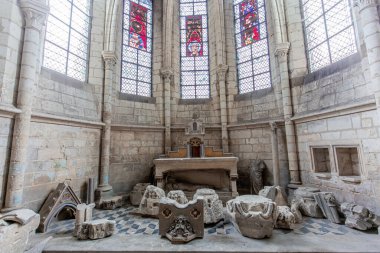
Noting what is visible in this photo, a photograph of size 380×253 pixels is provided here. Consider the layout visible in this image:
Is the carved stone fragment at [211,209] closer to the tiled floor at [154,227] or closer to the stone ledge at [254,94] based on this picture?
the tiled floor at [154,227]

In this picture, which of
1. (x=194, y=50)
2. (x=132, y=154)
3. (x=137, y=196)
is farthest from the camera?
(x=194, y=50)

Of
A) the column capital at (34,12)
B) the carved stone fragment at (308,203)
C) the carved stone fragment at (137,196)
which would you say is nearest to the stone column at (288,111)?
the carved stone fragment at (308,203)

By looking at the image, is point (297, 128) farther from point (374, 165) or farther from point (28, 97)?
point (28, 97)

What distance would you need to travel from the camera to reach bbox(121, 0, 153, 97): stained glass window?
754cm

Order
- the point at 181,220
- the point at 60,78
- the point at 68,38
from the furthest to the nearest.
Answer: the point at 68,38 → the point at 60,78 → the point at 181,220

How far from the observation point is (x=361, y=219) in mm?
3828

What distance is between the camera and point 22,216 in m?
2.92

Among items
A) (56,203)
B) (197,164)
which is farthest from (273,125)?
(56,203)

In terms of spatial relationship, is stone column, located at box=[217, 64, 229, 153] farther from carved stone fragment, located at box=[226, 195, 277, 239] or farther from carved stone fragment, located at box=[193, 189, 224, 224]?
carved stone fragment, located at box=[226, 195, 277, 239]

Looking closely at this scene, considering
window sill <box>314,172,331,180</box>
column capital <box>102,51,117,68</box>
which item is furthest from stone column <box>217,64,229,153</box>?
column capital <box>102,51,117,68</box>

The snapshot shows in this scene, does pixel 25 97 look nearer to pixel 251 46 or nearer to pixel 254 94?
pixel 254 94

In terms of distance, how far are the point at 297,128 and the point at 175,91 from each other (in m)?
4.70

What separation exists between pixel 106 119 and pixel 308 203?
6.24m

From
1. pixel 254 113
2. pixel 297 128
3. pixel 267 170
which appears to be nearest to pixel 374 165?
pixel 297 128
